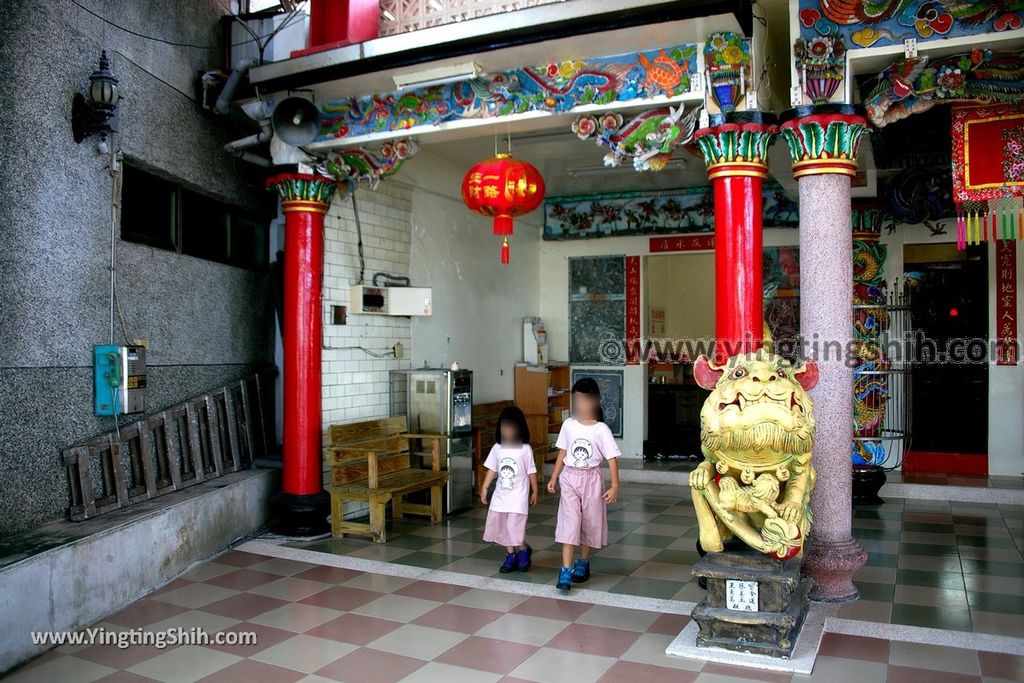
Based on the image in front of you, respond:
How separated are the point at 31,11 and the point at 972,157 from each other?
22.2ft

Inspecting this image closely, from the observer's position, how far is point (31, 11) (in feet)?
18.1

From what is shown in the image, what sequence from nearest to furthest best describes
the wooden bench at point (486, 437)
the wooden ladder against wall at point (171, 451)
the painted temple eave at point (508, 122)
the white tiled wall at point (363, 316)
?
the wooden ladder against wall at point (171, 451), the painted temple eave at point (508, 122), the white tiled wall at point (363, 316), the wooden bench at point (486, 437)

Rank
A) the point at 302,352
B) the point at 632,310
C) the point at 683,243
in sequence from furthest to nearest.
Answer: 1. the point at 632,310
2. the point at 683,243
3. the point at 302,352

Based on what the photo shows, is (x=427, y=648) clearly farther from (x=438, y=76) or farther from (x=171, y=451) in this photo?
(x=438, y=76)

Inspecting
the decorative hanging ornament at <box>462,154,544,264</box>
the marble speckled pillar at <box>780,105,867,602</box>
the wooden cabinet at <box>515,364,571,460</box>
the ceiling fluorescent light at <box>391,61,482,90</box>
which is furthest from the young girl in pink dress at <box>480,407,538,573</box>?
the wooden cabinet at <box>515,364,571,460</box>

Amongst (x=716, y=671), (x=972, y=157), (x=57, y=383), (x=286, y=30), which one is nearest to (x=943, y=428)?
(x=972, y=157)

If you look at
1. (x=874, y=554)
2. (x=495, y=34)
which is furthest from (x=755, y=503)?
(x=495, y=34)

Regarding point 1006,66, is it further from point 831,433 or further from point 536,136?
point 536,136

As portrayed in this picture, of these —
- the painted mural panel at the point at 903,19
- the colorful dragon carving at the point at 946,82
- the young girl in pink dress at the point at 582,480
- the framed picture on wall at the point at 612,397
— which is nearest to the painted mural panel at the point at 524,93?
the painted mural panel at the point at 903,19

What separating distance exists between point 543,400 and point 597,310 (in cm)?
176

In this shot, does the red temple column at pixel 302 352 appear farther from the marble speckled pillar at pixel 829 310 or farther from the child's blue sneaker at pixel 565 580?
the marble speckled pillar at pixel 829 310

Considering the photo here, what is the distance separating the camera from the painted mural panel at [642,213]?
10852 mm

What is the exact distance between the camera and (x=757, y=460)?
15.5 feet

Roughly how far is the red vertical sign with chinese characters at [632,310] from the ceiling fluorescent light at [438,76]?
573 cm
